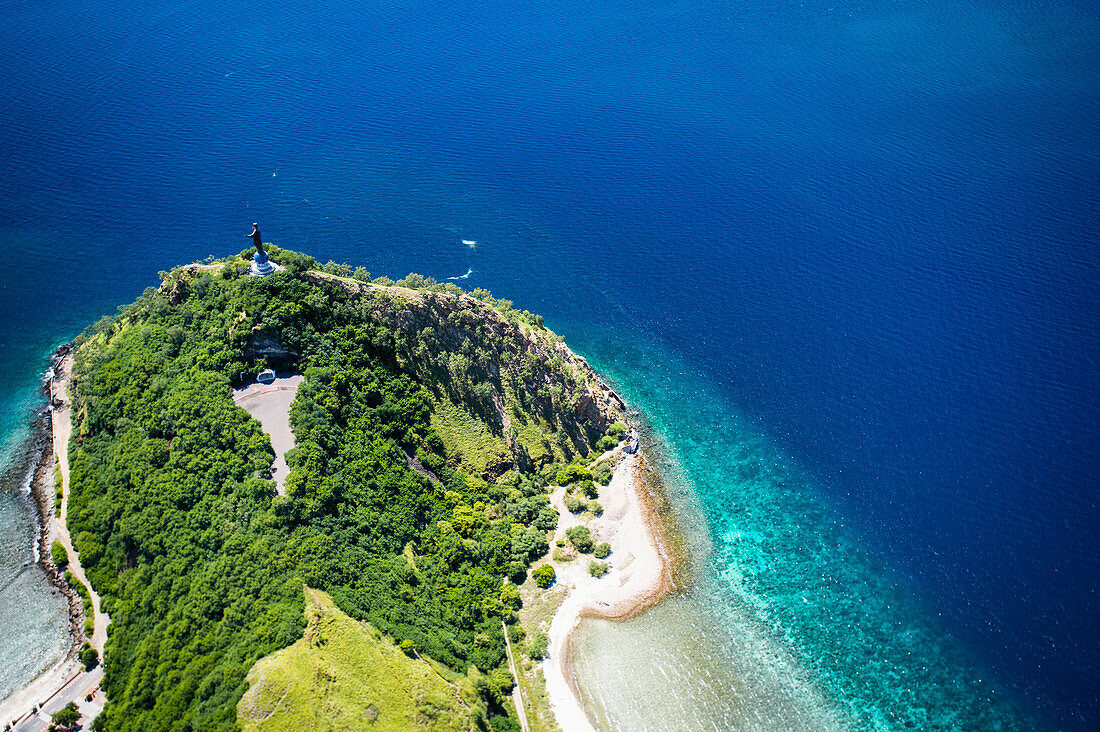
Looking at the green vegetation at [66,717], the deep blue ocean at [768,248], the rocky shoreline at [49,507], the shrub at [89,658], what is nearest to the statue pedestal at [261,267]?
the rocky shoreline at [49,507]

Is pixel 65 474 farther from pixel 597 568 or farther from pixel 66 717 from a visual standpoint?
pixel 597 568

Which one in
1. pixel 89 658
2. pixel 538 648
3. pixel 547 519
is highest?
pixel 89 658

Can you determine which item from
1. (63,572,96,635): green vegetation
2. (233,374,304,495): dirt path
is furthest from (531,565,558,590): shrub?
(63,572,96,635): green vegetation

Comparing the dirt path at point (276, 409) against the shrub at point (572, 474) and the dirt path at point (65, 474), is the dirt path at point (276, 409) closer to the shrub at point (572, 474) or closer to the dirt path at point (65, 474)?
the dirt path at point (65, 474)

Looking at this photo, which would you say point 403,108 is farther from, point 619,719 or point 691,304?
point 619,719

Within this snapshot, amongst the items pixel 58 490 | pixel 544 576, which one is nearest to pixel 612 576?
pixel 544 576

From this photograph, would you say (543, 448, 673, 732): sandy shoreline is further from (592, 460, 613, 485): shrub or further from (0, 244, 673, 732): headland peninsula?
(592, 460, 613, 485): shrub
